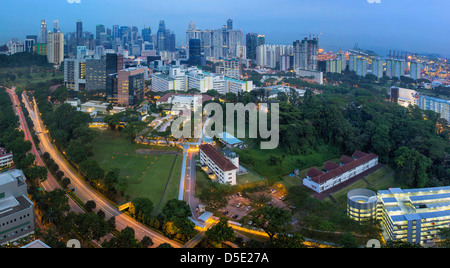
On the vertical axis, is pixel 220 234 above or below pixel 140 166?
below

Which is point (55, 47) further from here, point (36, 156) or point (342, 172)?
point (342, 172)

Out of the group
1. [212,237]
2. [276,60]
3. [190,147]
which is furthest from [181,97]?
[276,60]

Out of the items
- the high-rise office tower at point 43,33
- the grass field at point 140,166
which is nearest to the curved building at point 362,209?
the grass field at point 140,166

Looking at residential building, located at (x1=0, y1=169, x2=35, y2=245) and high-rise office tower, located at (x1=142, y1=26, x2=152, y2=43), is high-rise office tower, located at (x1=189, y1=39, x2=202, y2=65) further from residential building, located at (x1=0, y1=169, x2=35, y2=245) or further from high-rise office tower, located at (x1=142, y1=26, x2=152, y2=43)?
residential building, located at (x1=0, y1=169, x2=35, y2=245)

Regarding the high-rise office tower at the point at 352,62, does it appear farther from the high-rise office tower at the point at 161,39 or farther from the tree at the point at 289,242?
the high-rise office tower at the point at 161,39

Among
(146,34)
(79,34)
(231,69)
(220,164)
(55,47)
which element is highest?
(146,34)

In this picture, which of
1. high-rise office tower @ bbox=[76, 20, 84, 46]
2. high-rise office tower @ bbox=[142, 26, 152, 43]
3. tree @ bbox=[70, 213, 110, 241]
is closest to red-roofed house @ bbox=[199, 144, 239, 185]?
tree @ bbox=[70, 213, 110, 241]

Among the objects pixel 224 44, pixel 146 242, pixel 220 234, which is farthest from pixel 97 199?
pixel 224 44
